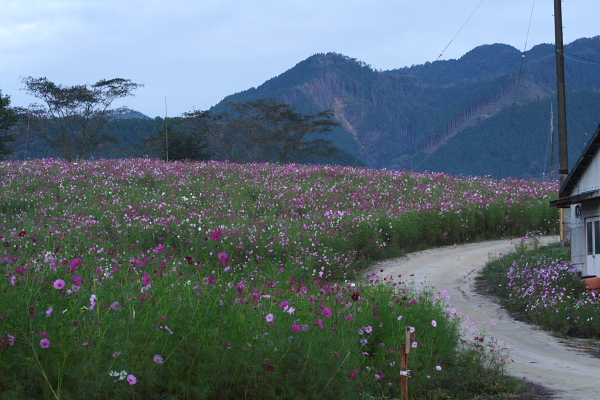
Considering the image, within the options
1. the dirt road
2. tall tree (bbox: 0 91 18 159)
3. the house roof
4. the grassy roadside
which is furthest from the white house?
tall tree (bbox: 0 91 18 159)

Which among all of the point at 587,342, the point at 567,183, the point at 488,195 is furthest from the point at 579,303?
the point at 488,195

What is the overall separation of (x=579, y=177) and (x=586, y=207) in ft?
3.30

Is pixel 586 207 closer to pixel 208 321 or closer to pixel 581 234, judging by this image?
pixel 581 234

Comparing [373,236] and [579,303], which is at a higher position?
[373,236]

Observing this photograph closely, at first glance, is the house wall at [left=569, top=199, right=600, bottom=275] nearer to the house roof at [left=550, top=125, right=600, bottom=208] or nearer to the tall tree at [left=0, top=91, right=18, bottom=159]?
the house roof at [left=550, top=125, right=600, bottom=208]

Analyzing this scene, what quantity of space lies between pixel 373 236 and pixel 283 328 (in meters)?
14.7

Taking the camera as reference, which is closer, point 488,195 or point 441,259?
point 441,259

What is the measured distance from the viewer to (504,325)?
1257 cm

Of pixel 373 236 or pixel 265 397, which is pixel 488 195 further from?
pixel 265 397

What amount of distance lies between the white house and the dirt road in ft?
9.18

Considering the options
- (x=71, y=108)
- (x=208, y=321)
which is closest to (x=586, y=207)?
(x=208, y=321)

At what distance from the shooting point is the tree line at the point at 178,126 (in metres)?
49.0

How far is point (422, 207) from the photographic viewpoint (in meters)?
24.1

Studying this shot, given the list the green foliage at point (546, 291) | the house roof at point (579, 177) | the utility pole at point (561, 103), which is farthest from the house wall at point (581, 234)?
the utility pole at point (561, 103)
